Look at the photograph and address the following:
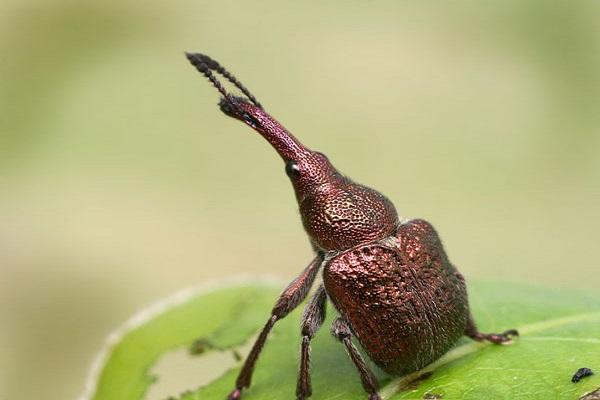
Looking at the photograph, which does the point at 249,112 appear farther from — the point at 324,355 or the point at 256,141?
the point at 256,141

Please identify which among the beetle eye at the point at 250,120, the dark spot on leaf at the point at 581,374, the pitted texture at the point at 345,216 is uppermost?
the beetle eye at the point at 250,120

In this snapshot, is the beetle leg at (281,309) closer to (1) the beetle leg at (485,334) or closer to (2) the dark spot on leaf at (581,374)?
(1) the beetle leg at (485,334)

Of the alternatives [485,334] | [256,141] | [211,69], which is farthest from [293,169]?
[256,141]

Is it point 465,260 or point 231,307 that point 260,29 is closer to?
point 465,260

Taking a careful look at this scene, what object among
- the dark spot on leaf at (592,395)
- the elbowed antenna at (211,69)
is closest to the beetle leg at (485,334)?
the dark spot on leaf at (592,395)

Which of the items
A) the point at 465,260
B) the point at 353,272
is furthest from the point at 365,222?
the point at 465,260

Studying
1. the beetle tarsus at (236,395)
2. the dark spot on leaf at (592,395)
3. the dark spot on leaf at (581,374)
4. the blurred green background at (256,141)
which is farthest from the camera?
the blurred green background at (256,141)

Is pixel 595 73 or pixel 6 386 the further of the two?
pixel 595 73
